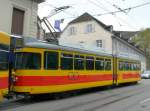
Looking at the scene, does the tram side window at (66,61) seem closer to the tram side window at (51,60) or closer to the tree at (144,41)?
the tram side window at (51,60)

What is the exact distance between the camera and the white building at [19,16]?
19.9 metres

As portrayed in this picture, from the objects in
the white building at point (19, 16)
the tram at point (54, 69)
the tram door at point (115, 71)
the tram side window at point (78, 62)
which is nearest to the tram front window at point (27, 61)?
the tram at point (54, 69)

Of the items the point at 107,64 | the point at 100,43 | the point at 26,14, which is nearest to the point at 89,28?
the point at 100,43

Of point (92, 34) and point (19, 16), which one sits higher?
point (92, 34)

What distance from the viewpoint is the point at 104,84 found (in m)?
20.9

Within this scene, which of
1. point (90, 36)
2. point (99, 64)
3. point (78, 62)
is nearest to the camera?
point (78, 62)

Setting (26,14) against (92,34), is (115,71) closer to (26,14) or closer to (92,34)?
(26,14)

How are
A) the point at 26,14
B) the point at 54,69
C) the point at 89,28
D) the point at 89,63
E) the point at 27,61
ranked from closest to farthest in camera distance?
1. the point at 27,61
2. the point at 54,69
3. the point at 89,63
4. the point at 26,14
5. the point at 89,28

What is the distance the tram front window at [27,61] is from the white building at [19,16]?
6.27m

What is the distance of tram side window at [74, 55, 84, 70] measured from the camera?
55.1 ft

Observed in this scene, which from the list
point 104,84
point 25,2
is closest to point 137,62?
point 104,84

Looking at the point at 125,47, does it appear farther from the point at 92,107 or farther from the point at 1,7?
the point at 92,107

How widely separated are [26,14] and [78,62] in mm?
6734

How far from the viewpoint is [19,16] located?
2142 cm
